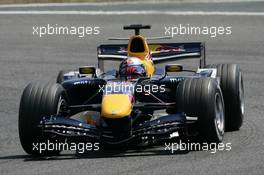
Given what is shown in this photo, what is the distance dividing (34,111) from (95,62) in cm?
957

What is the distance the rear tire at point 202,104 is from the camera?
456 inches

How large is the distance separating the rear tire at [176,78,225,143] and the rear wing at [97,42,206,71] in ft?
8.46

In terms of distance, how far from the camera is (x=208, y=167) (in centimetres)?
1055

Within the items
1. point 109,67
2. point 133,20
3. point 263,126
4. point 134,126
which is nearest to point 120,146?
point 134,126

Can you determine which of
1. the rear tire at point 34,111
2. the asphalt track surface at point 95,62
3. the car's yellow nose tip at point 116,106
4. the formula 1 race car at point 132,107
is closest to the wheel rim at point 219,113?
the formula 1 race car at point 132,107

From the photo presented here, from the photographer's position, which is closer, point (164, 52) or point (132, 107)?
point (132, 107)

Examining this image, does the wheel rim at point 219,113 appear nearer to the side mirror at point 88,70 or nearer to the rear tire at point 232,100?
the rear tire at point 232,100

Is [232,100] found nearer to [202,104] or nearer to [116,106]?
[202,104]

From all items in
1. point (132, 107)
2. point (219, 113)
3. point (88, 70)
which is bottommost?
point (219, 113)

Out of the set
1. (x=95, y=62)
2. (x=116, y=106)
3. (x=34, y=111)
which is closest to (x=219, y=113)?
(x=116, y=106)

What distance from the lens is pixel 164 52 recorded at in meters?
14.7

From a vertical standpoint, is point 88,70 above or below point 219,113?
above

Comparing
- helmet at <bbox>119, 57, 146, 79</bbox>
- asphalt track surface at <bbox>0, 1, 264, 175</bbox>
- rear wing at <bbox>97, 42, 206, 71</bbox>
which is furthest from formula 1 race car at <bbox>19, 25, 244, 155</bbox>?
rear wing at <bbox>97, 42, 206, 71</bbox>

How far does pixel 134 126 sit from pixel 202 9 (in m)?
16.8
